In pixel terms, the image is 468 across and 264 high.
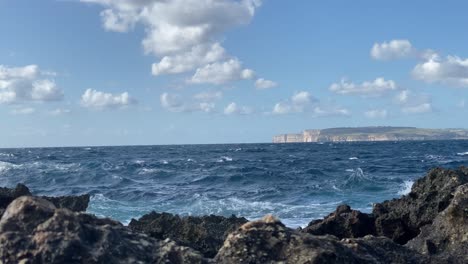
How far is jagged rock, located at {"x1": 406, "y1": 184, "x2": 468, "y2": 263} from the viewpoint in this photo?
5732 millimetres

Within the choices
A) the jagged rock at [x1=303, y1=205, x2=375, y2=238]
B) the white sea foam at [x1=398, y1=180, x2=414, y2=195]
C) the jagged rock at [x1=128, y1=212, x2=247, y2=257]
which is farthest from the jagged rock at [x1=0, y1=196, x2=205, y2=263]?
the white sea foam at [x1=398, y1=180, x2=414, y2=195]

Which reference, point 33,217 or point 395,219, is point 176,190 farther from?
point 33,217

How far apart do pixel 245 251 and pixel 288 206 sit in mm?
19287

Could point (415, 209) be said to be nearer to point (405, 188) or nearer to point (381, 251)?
point (381, 251)

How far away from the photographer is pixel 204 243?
6.80m

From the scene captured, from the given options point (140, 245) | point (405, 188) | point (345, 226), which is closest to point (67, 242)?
point (140, 245)

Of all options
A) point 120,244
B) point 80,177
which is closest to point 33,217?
point 120,244

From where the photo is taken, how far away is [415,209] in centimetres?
914

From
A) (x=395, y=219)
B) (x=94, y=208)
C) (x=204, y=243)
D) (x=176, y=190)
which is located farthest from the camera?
(x=176, y=190)

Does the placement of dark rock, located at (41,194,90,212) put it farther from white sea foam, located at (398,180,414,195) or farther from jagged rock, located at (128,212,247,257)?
white sea foam, located at (398,180,414,195)

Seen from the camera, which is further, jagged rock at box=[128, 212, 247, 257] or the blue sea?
the blue sea

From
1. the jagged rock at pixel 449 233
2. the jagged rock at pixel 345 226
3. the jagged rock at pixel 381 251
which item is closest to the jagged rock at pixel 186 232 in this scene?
the jagged rock at pixel 345 226

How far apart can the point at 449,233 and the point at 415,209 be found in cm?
315

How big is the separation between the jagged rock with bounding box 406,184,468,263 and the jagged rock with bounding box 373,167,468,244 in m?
2.36
